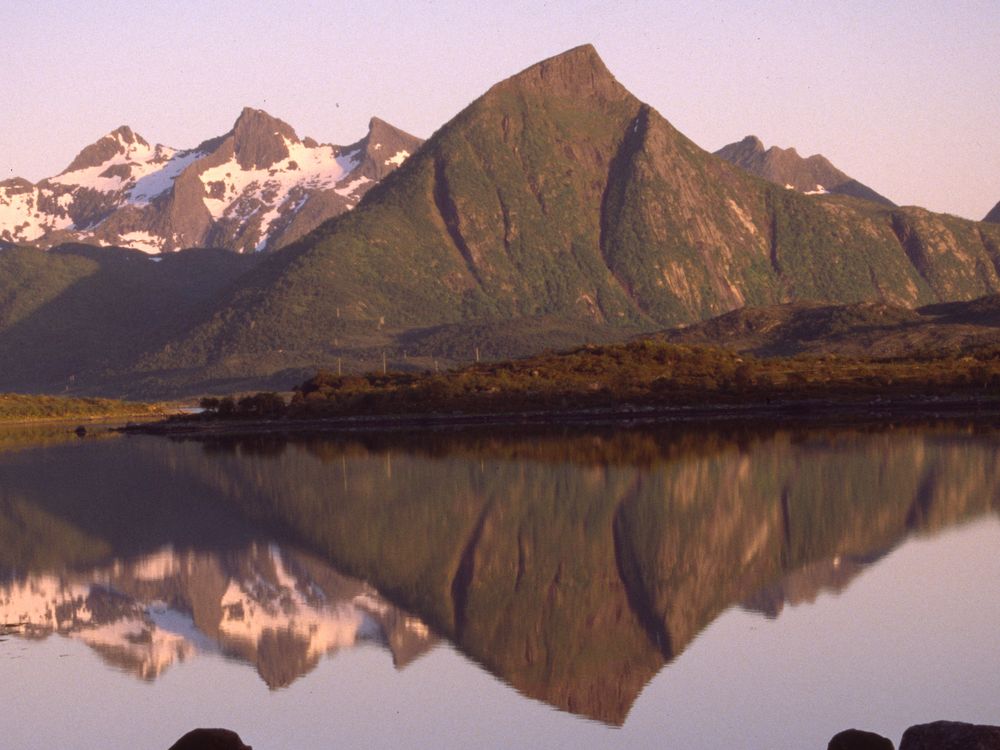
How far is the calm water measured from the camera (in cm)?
3341

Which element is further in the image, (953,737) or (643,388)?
(643,388)

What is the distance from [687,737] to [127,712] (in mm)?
11728

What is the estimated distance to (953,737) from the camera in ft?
73.6

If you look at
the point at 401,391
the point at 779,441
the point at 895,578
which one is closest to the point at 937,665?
the point at 895,578

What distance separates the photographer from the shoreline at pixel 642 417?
128m

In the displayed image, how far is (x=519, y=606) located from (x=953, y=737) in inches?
892

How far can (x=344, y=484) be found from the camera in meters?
84.4

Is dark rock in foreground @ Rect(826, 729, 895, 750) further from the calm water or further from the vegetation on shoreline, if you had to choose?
the vegetation on shoreline

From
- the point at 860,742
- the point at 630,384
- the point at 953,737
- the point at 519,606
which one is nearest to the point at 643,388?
the point at 630,384

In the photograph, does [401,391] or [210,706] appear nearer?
[210,706]

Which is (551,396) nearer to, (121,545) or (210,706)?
(121,545)

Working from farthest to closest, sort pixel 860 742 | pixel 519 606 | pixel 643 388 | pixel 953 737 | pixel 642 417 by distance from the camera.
A: pixel 643 388 → pixel 642 417 → pixel 519 606 → pixel 860 742 → pixel 953 737

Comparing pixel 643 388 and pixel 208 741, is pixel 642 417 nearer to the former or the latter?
pixel 643 388

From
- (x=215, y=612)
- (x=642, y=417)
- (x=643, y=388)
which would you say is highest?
(x=643, y=388)
